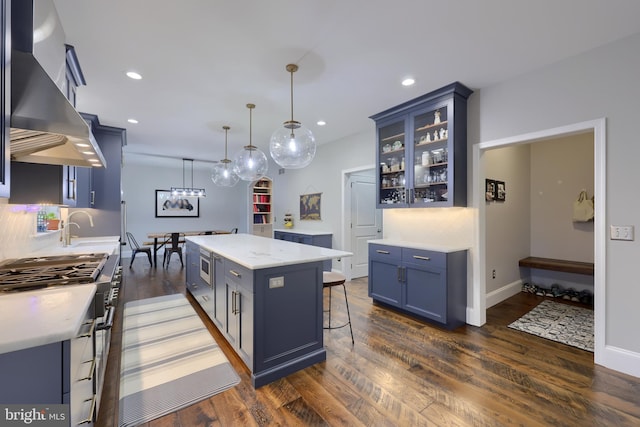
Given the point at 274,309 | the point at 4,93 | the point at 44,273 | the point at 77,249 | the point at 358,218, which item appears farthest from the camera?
the point at 358,218

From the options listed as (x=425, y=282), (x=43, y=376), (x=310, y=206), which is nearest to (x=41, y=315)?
(x=43, y=376)

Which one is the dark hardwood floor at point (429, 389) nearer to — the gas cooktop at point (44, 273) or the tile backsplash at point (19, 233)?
the gas cooktop at point (44, 273)

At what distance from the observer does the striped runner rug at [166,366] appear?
6.15 feet

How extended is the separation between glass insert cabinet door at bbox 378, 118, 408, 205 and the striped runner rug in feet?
9.02

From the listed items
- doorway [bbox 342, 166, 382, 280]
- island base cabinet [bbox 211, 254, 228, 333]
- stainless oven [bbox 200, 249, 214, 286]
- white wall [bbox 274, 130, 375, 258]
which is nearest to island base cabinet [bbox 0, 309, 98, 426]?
island base cabinet [bbox 211, 254, 228, 333]

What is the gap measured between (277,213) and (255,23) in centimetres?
538

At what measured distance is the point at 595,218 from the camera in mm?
2369

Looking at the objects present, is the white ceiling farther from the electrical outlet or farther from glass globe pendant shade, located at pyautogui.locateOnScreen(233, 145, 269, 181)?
the electrical outlet

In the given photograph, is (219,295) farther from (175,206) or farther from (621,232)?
(175,206)

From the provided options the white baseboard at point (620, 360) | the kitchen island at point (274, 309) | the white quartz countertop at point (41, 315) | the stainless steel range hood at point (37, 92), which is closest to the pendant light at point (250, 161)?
the kitchen island at point (274, 309)

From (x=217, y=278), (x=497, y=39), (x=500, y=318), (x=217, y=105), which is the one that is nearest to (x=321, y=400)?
(x=217, y=278)

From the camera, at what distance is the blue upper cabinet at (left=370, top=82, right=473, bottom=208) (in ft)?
10.2

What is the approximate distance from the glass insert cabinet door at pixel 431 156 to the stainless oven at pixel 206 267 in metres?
2.51

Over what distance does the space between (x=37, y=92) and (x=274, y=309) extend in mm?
1811
